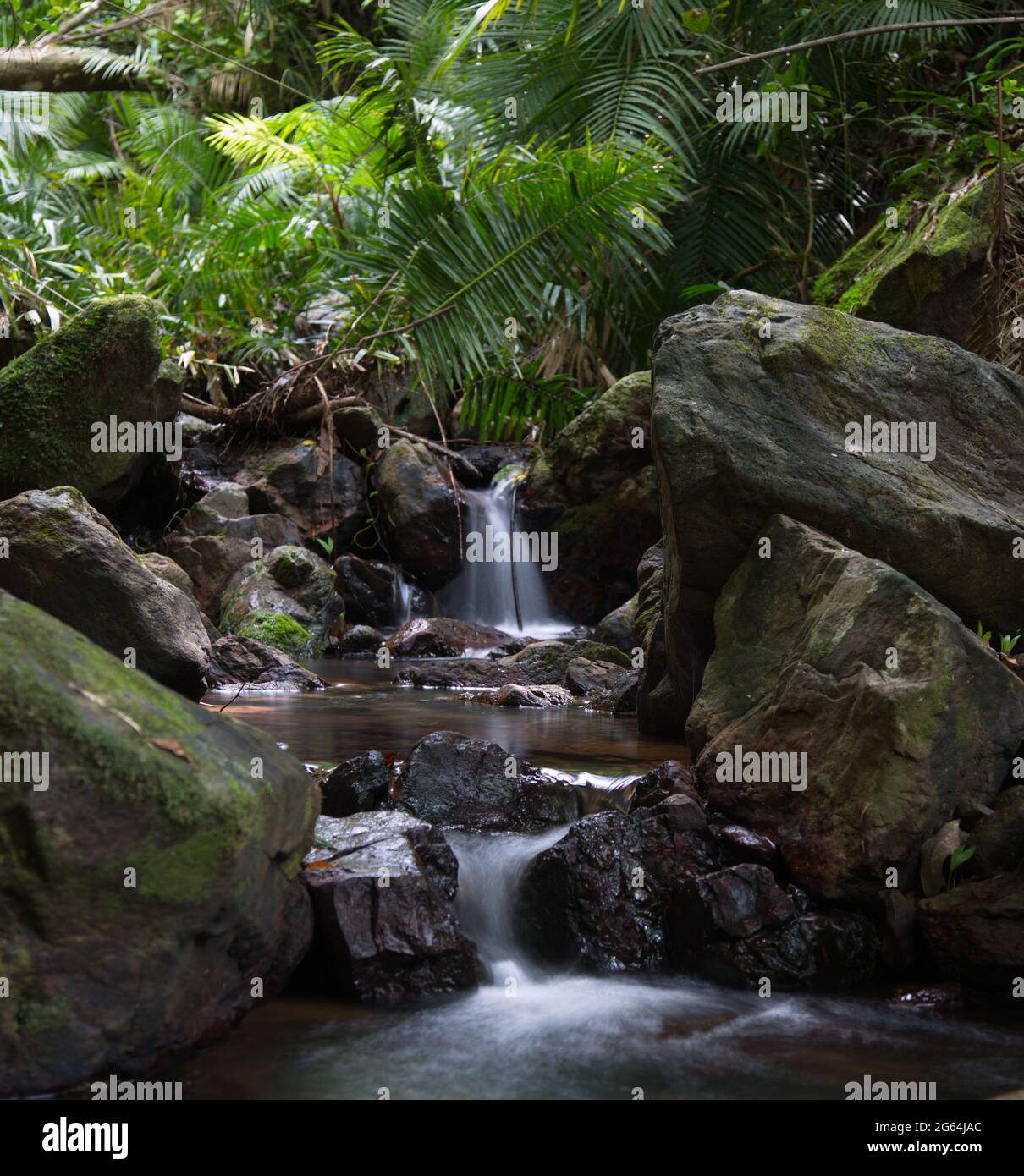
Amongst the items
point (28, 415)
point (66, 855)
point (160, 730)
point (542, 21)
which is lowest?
point (66, 855)

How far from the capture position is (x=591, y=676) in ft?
26.4

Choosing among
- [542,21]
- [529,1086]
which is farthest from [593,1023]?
[542,21]

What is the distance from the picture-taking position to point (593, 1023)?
347 centimetres

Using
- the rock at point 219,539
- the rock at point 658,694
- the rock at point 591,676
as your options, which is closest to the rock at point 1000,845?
the rock at point 658,694

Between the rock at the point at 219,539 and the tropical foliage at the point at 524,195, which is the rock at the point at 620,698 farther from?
the rock at the point at 219,539

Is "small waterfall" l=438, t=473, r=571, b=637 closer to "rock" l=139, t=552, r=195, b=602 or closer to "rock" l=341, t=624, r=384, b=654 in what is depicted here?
"rock" l=341, t=624, r=384, b=654

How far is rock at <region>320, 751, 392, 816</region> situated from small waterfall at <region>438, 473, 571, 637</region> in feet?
21.3

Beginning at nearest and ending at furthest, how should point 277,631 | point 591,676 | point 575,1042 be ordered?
1. point 575,1042
2. point 591,676
3. point 277,631

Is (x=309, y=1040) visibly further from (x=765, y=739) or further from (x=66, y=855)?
(x=765, y=739)

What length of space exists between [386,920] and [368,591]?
7.59 metres

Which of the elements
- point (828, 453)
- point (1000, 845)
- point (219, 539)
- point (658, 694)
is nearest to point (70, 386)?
point (219, 539)

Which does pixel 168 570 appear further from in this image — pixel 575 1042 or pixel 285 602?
pixel 575 1042

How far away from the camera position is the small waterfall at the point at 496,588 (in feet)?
37.0
